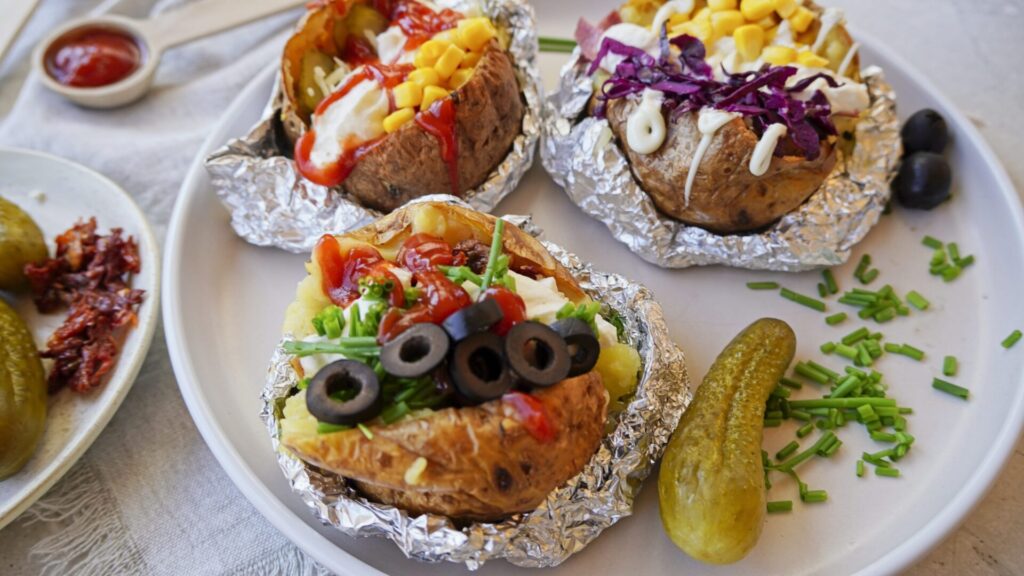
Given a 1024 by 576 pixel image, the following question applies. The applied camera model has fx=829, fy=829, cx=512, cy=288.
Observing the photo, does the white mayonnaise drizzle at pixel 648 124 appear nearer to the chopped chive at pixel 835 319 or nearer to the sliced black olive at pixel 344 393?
the chopped chive at pixel 835 319

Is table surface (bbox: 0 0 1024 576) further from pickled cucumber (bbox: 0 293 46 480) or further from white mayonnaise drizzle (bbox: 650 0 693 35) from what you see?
pickled cucumber (bbox: 0 293 46 480)

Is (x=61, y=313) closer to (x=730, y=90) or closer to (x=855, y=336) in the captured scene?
(x=730, y=90)

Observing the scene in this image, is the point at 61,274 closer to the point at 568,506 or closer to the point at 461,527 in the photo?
the point at 461,527

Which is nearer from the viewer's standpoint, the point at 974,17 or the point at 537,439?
the point at 537,439

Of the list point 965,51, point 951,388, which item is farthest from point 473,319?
point 965,51

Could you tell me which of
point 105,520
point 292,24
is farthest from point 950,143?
point 105,520

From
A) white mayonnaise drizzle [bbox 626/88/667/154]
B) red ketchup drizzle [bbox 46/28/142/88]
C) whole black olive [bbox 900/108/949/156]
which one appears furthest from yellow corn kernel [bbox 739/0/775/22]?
red ketchup drizzle [bbox 46/28/142/88]
